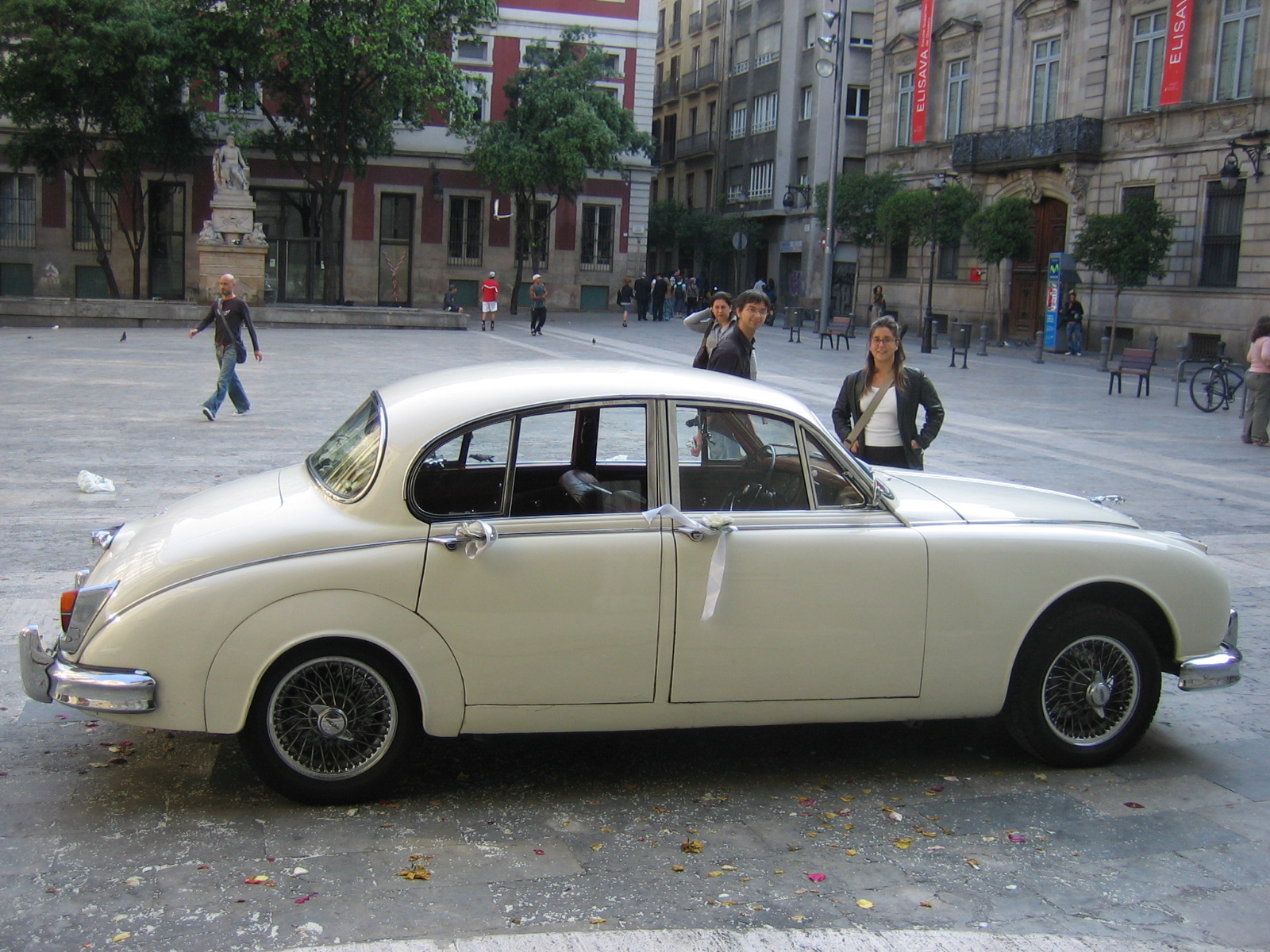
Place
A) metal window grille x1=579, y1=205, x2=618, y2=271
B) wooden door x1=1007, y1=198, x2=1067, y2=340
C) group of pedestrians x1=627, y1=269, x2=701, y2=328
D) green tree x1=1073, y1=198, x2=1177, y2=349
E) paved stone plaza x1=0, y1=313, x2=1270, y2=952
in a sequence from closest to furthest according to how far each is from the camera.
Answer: paved stone plaza x1=0, y1=313, x2=1270, y2=952, green tree x1=1073, y1=198, x2=1177, y2=349, wooden door x1=1007, y1=198, x2=1067, y2=340, group of pedestrians x1=627, y1=269, x2=701, y2=328, metal window grille x1=579, y1=205, x2=618, y2=271

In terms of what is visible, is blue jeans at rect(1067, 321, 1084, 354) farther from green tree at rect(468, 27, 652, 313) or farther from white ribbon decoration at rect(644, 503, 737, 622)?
white ribbon decoration at rect(644, 503, 737, 622)

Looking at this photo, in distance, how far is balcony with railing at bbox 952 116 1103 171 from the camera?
35531 mm

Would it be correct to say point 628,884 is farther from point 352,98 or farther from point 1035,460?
point 352,98

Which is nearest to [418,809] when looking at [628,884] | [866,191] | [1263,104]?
[628,884]

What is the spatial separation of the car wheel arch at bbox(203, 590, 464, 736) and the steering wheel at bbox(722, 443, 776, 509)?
120 centimetres

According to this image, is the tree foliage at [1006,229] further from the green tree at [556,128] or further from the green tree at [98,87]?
the green tree at [98,87]

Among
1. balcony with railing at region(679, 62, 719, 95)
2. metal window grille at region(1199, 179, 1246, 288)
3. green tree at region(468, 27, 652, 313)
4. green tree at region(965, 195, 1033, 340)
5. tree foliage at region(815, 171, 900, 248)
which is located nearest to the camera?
A: metal window grille at region(1199, 179, 1246, 288)

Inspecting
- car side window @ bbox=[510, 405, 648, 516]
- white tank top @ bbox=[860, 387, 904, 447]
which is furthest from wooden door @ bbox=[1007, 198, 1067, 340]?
car side window @ bbox=[510, 405, 648, 516]

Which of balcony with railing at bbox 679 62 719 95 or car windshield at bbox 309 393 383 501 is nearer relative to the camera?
car windshield at bbox 309 393 383 501

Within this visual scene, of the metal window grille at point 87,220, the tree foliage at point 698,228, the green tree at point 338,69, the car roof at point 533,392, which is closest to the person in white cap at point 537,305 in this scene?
the green tree at point 338,69

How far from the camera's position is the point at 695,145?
65438 millimetres

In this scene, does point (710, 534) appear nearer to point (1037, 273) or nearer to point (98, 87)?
point (1037, 273)

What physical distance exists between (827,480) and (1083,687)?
1268mm

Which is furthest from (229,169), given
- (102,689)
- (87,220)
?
(102,689)
